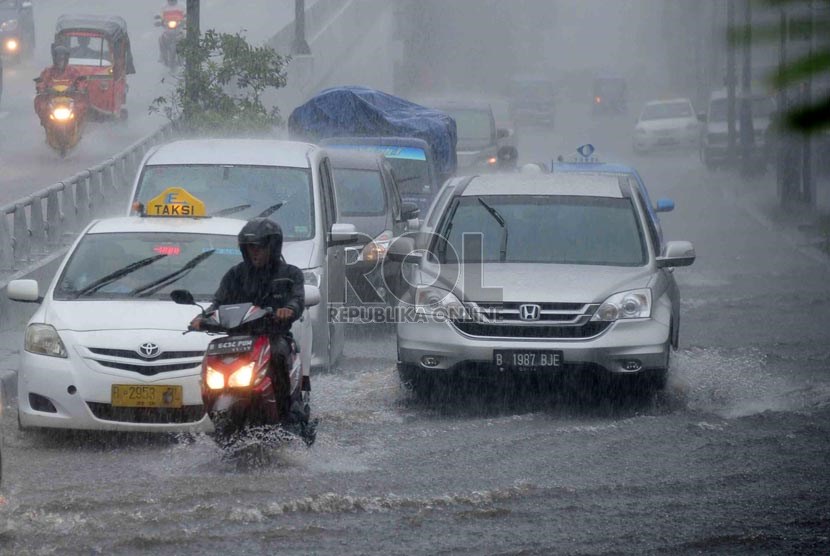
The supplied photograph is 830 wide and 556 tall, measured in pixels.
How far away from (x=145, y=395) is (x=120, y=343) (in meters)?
0.38

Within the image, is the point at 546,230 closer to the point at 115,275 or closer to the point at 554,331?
the point at 554,331

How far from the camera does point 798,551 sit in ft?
18.6

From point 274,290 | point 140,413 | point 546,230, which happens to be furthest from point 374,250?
point 274,290

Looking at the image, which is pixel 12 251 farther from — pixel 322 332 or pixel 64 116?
pixel 64 116

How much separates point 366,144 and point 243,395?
12.5 metres

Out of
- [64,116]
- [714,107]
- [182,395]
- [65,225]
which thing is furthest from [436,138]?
[714,107]

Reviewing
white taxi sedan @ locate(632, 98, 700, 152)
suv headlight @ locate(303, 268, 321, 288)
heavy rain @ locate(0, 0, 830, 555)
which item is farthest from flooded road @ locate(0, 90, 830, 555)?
white taxi sedan @ locate(632, 98, 700, 152)

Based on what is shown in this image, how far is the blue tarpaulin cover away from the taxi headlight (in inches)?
545

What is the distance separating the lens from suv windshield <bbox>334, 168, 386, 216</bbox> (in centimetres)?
1477

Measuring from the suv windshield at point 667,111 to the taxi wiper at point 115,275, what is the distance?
1634 inches

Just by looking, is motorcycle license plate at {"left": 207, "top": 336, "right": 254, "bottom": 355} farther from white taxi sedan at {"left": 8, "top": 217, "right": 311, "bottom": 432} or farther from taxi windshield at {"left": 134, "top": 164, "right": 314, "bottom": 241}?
taxi windshield at {"left": 134, "top": 164, "right": 314, "bottom": 241}

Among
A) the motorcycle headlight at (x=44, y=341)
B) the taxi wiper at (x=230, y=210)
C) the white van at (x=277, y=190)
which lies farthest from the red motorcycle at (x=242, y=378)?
the taxi wiper at (x=230, y=210)

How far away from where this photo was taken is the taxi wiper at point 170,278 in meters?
8.94

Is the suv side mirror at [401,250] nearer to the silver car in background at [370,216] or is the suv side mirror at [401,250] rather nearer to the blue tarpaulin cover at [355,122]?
the silver car in background at [370,216]
